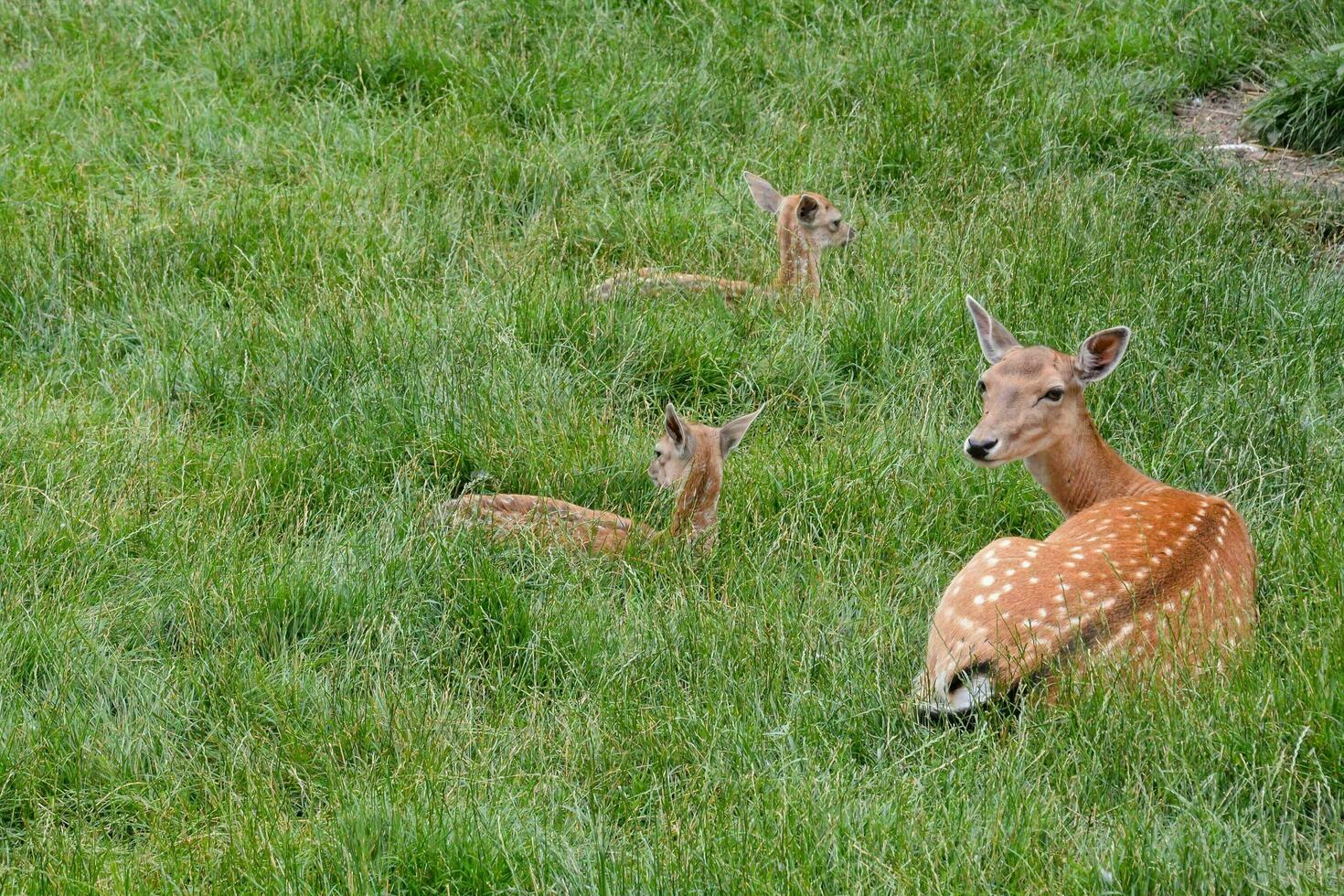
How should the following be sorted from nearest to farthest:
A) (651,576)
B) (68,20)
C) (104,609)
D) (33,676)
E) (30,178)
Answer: (33,676) → (104,609) → (651,576) → (30,178) → (68,20)

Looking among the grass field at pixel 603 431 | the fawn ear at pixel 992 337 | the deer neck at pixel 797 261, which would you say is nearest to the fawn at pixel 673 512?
the grass field at pixel 603 431

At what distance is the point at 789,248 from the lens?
8.00 metres

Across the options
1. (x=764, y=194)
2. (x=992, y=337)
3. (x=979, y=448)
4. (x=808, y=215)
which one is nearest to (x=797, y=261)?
(x=808, y=215)

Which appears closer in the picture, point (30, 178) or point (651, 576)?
point (651, 576)

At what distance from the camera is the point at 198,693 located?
4.83 meters

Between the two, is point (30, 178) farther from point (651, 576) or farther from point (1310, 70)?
point (1310, 70)

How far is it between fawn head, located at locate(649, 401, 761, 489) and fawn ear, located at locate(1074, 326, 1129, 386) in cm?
124

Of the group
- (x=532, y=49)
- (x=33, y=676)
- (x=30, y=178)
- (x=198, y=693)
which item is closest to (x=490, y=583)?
(x=198, y=693)

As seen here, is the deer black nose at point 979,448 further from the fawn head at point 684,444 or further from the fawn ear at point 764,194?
the fawn ear at point 764,194

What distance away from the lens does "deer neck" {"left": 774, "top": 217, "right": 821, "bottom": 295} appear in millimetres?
7875

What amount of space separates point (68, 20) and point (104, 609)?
5981mm

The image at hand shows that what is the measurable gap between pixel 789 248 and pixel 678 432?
2138mm

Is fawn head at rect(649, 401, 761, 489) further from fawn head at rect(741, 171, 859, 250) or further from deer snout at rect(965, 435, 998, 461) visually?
fawn head at rect(741, 171, 859, 250)

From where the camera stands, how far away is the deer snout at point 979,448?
573cm
